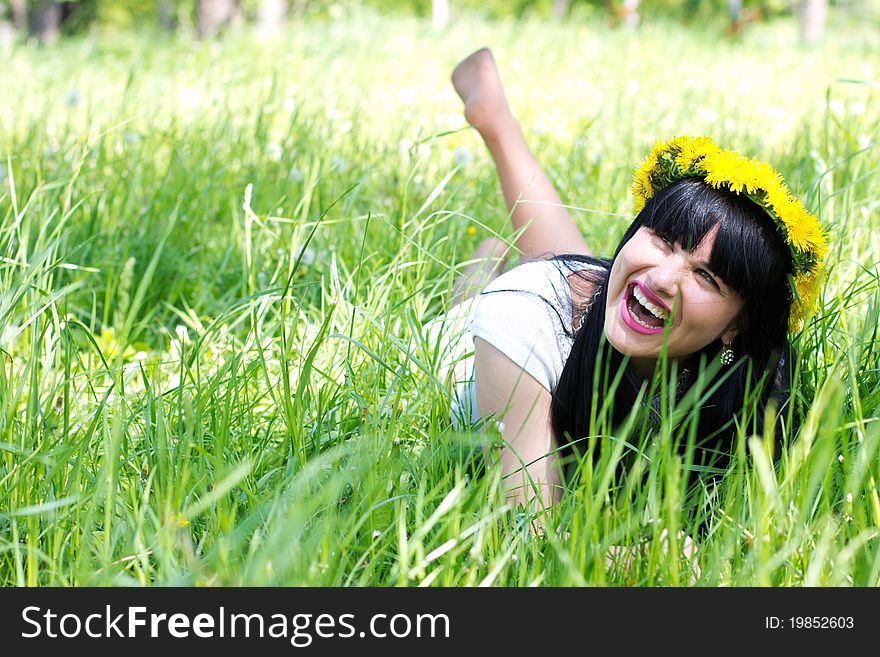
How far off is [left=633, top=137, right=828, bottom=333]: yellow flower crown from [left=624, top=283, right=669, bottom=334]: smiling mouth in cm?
24

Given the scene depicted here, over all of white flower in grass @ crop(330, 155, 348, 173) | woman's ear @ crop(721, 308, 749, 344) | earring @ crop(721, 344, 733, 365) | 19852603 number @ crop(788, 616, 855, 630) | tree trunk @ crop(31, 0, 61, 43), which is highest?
tree trunk @ crop(31, 0, 61, 43)

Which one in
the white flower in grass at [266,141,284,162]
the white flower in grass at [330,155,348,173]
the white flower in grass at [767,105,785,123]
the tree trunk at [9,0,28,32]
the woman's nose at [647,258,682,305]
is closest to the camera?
the woman's nose at [647,258,682,305]

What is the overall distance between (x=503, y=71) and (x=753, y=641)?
211 inches

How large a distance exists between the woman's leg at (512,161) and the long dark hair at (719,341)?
893 millimetres

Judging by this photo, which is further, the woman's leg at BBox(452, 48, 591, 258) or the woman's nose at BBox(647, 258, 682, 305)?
the woman's leg at BBox(452, 48, 591, 258)

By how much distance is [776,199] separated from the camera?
5.45 feet

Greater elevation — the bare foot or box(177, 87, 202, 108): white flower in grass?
the bare foot

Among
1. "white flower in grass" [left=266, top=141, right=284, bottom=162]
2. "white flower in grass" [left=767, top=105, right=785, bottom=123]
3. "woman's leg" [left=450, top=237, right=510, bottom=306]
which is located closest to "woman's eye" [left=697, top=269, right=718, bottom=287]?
"woman's leg" [left=450, top=237, right=510, bottom=306]

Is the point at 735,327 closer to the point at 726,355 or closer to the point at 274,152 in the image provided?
the point at 726,355

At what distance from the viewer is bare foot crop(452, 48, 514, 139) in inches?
115

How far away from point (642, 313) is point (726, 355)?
0.22 meters

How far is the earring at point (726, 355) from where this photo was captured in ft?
5.90

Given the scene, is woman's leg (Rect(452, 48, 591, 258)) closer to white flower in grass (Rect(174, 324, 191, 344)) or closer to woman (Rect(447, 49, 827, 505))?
woman (Rect(447, 49, 827, 505))

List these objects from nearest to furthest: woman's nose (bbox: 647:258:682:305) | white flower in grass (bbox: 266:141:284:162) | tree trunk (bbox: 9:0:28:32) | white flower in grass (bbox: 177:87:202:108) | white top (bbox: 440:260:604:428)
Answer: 1. woman's nose (bbox: 647:258:682:305)
2. white top (bbox: 440:260:604:428)
3. white flower in grass (bbox: 266:141:284:162)
4. white flower in grass (bbox: 177:87:202:108)
5. tree trunk (bbox: 9:0:28:32)
